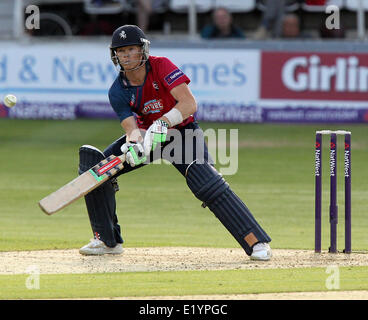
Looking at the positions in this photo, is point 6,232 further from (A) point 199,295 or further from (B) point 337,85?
(B) point 337,85

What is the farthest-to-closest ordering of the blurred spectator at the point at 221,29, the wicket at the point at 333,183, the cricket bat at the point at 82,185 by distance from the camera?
the blurred spectator at the point at 221,29, the wicket at the point at 333,183, the cricket bat at the point at 82,185

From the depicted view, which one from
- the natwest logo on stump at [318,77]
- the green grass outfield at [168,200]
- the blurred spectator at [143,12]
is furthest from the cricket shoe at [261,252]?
the blurred spectator at [143,12]

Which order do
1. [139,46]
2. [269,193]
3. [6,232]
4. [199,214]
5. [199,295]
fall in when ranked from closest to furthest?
[199,295] → [139,46] → [6,232] → [199,214] → [269,193]

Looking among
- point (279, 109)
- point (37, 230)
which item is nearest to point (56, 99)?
point (279, 109)

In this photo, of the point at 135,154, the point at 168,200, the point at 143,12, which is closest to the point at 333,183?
the point at 135,154

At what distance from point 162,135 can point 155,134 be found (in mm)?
64

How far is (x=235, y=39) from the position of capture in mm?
17672

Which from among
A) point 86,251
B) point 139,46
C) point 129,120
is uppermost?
point 139,46

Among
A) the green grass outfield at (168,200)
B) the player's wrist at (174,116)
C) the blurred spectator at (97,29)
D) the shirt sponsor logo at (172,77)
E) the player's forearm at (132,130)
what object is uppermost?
the shirt sponsor logo at (172,77)

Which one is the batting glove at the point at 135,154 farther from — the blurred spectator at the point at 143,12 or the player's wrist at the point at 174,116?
the blurred spectator at the point at 143,12

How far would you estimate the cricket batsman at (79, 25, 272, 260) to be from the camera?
7781 mm

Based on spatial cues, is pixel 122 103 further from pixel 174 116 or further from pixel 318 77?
pixel 318 77

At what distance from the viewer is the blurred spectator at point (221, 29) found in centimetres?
1758

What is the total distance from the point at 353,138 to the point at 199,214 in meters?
6.58
